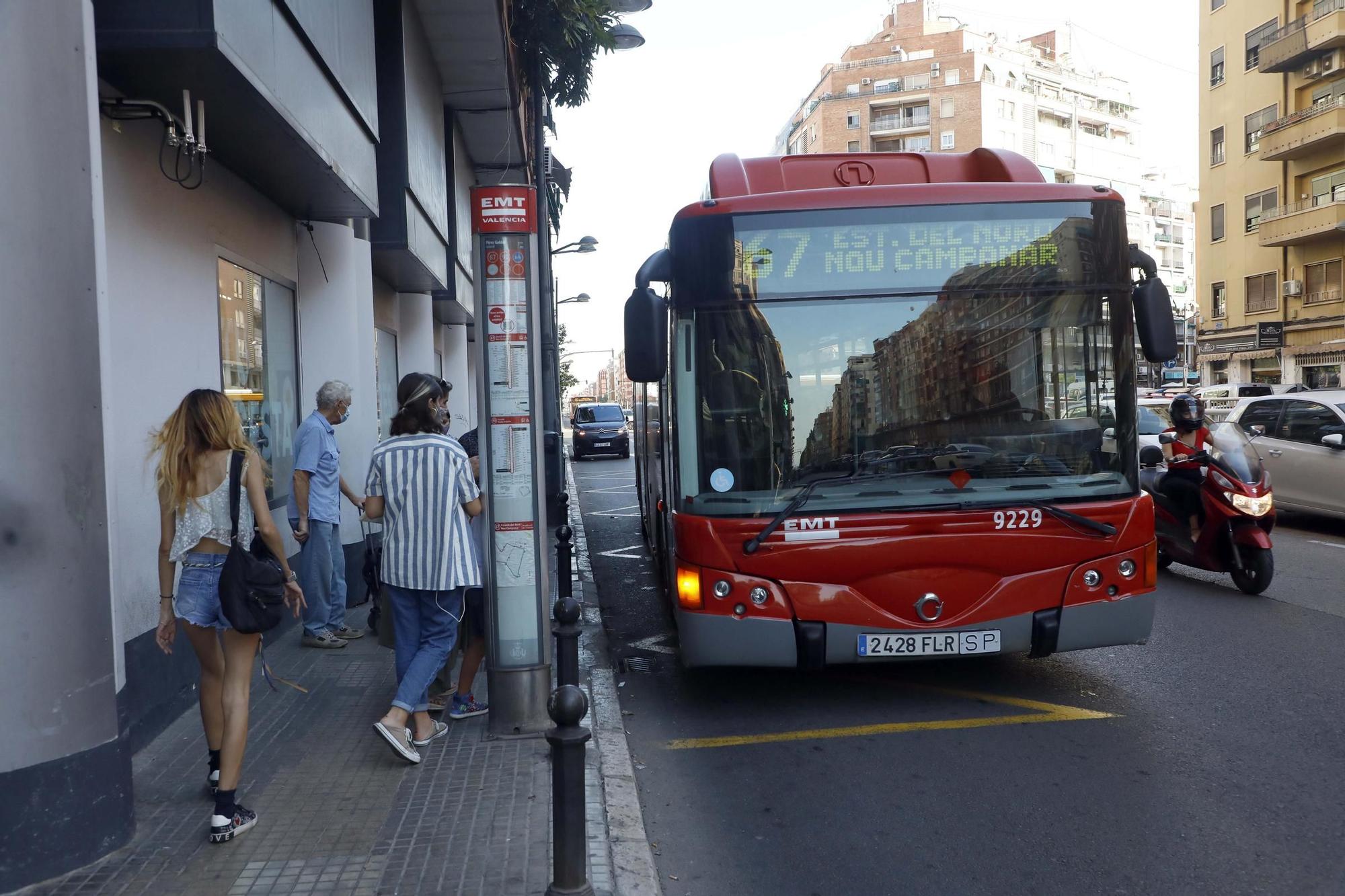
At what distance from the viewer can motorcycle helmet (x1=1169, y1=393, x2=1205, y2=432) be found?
9438 mm

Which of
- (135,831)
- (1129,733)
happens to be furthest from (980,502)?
(135,831)

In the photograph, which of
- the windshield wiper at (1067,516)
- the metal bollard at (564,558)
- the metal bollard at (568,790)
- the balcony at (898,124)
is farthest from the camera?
the balcony at (898,124)

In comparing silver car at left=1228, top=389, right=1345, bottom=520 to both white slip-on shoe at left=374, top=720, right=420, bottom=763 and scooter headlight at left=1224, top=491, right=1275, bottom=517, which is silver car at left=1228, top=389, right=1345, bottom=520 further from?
white slip-on shoe at left=374, top=720, right=420, bottom=763

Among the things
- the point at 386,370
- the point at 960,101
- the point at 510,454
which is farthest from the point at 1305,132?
the point at 960,101

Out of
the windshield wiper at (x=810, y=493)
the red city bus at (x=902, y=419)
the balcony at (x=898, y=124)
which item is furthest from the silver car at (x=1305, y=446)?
the balcony at (x=898, y=124)

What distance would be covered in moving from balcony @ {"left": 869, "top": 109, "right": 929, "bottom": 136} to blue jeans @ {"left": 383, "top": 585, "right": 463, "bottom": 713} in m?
85.9

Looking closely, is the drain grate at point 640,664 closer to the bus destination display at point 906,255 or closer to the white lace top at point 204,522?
the bus destination display at point 906,255

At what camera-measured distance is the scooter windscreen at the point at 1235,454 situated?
912 centimetres

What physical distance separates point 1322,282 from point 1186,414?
33877mm

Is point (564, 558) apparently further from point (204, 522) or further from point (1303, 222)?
point (1303, 222)

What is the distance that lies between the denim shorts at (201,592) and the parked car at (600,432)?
33.0m

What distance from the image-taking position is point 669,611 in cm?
927

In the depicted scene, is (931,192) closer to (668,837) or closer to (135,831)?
(668,837)

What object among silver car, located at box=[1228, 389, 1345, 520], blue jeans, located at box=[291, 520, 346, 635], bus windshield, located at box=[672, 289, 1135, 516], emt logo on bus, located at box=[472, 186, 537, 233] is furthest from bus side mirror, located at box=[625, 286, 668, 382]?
silver car, located at box=[1228, 389, 1345, 520]
